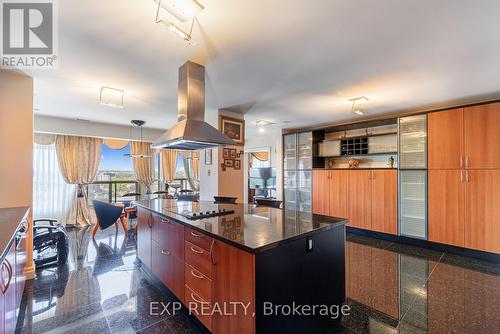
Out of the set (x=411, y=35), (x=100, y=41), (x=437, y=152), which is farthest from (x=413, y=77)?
(x=100, y=41)

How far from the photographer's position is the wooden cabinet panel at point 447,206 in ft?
11.4

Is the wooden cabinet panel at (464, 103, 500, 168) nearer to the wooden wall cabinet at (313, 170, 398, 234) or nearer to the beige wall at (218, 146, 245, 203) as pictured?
the wooden wall cabinet at (313, 170, 398, 234)

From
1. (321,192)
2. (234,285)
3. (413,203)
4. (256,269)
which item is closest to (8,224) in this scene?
(234,285)

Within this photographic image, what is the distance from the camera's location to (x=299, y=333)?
1.59 m

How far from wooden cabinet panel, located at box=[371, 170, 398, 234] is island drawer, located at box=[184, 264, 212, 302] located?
375 centimetres

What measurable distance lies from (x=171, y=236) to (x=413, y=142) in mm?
4121

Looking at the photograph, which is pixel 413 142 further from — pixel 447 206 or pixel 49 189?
pixel 49 189

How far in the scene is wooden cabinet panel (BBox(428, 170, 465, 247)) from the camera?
3465 mm

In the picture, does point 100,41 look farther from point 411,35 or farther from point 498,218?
→ point 498,218

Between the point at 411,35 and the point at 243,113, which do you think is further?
the point at 243,113

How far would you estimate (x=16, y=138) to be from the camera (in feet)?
8.64

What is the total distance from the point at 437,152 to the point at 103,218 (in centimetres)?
568

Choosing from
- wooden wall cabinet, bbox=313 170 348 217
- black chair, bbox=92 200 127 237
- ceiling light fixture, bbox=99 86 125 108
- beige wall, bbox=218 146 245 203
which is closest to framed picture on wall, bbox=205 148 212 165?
beige wall, bbox=218 146 245 203

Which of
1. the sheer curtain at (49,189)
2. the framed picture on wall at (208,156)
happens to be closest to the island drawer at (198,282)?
the framed picture on wall at (208,156)
